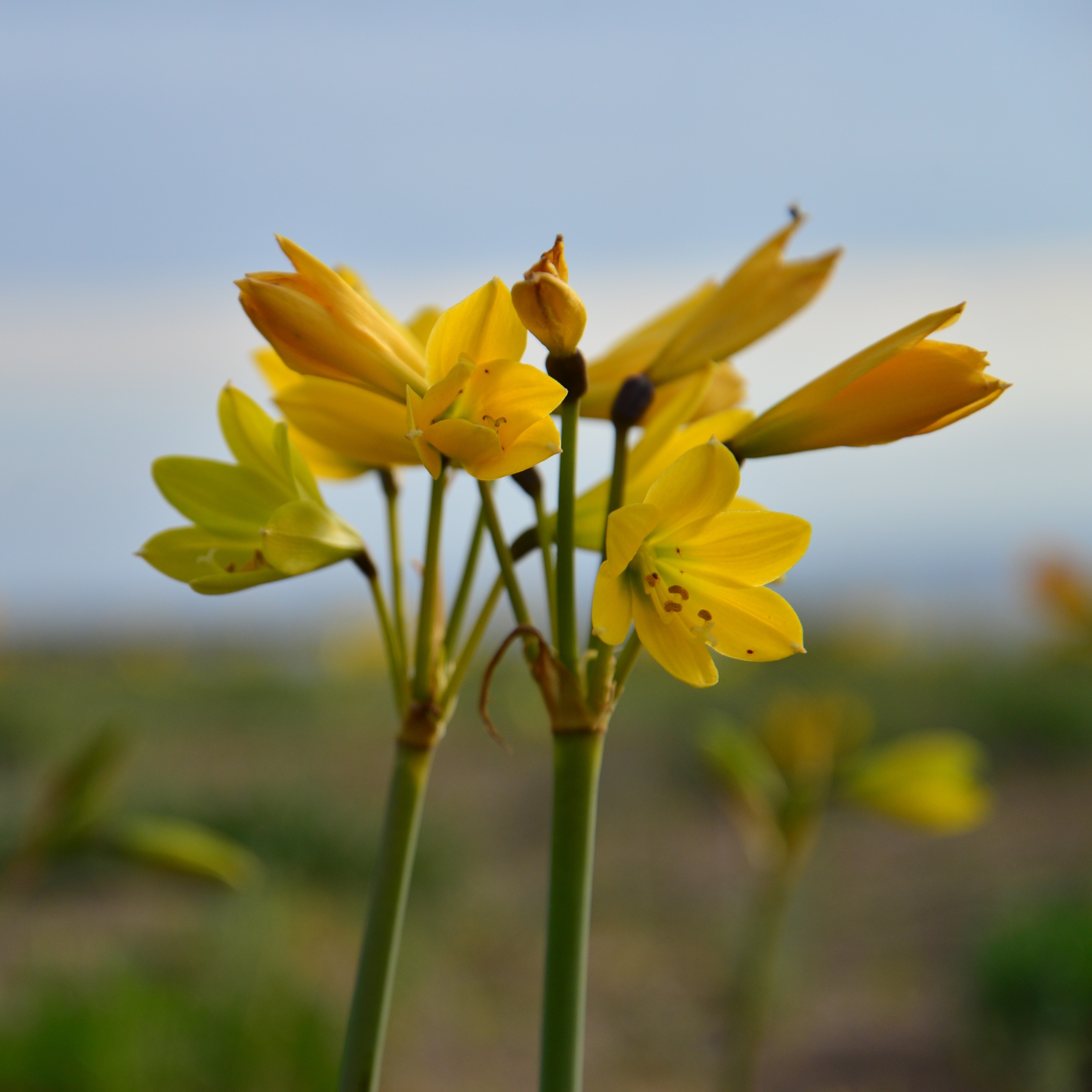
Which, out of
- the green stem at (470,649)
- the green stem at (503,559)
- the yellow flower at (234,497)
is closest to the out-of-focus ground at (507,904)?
the green stem at (470,649)

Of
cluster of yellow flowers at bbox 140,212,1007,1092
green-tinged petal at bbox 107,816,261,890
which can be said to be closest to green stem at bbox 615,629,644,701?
cluster of yellow flowers at bbox 140,212,1007,1092

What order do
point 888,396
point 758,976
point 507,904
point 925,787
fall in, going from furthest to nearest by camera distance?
point 507,904, point 758,976, point 925,787, point 888,396

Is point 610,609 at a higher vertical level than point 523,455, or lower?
lower

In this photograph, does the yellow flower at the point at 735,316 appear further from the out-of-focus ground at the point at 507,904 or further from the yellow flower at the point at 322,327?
the out-of-focus ground at the point at 507,904

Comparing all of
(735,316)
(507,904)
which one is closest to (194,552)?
(735,316)

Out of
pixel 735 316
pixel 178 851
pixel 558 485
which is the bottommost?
pixel 178 851

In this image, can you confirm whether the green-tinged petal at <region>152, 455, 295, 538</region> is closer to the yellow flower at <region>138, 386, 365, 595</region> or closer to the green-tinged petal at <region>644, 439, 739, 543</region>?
the yellow flower at <region>138, 386, 365, 595</region>

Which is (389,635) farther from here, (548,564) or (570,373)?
(570,373)
